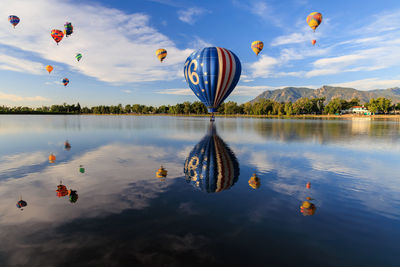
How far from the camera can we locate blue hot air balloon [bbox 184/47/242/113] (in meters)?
41.9

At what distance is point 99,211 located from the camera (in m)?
8.00

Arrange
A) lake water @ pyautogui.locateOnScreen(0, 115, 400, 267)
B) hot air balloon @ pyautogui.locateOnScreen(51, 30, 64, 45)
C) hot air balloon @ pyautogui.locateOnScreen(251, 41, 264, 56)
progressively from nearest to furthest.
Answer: lake water @ pyautogui.locateOnScreen(0, 115, 400, 267), hot air balloon @ pyautogui.locateOnScreen(51, 30, 64, 45), hot air balloon @ pyautogui.locateOnScreen(251, 41, 264, 56)

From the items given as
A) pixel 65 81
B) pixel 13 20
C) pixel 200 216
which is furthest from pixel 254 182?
pixel 65 81

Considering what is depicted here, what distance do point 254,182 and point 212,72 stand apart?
33.8m

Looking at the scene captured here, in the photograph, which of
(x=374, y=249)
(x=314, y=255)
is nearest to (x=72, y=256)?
(x=314, y=255)

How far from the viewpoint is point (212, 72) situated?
1647 inches

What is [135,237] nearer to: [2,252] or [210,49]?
[2,252]

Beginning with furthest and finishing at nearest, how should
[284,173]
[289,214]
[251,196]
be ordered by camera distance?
[284,173] < [251,196] < [289,214]

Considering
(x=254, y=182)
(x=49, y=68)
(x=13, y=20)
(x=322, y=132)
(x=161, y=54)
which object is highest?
(x=13, y=20)

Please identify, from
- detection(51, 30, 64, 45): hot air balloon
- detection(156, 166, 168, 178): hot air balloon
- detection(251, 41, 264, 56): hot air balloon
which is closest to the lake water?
detection(156, 166, 168, 178): hot air balloon

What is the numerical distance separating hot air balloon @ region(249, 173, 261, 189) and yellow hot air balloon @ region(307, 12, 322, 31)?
4930 centimetres

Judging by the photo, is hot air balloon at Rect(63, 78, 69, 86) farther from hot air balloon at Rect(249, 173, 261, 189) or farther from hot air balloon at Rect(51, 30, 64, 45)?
hot air balloon at Rect(249, 173, 261, 189)

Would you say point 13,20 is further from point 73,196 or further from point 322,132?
point 322,132

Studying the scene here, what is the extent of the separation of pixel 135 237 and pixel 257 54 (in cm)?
5927
